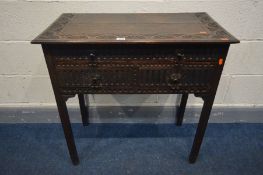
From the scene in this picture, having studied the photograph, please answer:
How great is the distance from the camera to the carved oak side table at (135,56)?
0.91 meters

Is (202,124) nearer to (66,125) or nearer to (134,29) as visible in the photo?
(134,29)

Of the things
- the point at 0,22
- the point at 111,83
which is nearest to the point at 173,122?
the point at 111,83

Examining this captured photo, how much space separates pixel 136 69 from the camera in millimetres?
984

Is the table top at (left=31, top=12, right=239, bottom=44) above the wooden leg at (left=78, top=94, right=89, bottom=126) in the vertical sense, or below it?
above

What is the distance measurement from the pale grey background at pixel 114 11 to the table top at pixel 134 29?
4.2 inches

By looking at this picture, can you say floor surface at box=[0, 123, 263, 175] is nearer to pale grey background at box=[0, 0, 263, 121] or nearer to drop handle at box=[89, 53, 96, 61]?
pale grey background at box=[0, 0, 263, 121]

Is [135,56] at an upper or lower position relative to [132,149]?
upper

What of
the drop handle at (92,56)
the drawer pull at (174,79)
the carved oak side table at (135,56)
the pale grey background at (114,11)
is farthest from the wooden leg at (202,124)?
the drop handle at (92,56)

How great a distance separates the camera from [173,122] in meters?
1.72

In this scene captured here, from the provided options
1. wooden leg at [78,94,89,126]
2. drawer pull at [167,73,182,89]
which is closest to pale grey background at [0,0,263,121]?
wooden leg at [78,94,89,126]

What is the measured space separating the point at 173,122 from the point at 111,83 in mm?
862

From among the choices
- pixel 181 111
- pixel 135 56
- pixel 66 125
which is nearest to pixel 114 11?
pixel 135 56

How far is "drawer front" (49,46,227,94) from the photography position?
94 cm

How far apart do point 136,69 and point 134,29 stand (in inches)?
7.4
